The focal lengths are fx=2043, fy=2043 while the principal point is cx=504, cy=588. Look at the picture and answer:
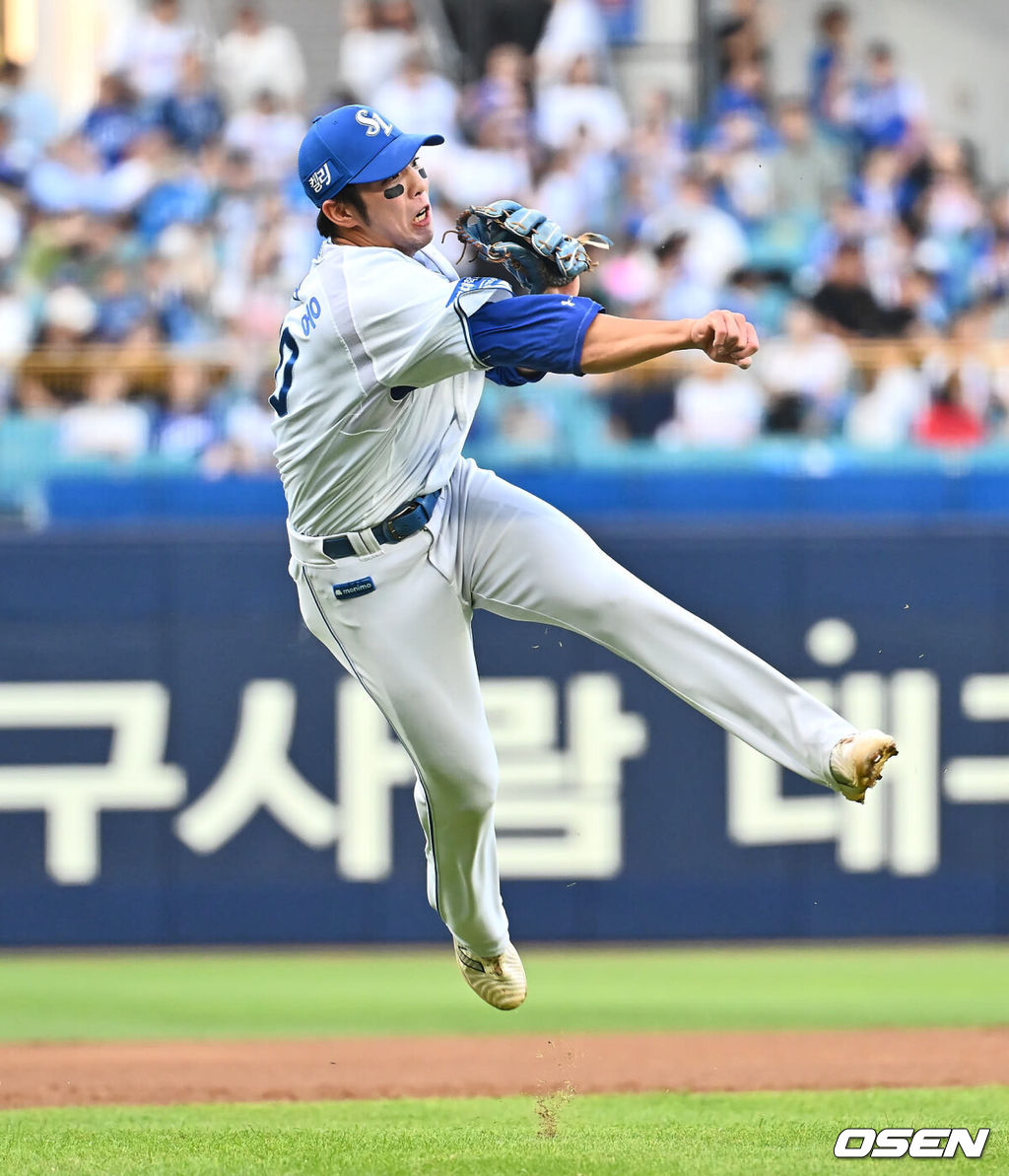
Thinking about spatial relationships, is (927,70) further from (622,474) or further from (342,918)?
(342,918)

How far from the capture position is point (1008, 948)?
8.90 m

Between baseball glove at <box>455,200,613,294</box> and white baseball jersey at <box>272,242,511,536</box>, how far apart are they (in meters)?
0.15

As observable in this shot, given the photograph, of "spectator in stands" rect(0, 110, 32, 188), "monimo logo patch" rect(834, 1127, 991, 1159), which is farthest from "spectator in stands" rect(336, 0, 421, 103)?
"monimo logo patch" rect(834, 1127, 991, 1159)

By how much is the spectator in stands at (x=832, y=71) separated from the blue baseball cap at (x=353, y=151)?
6.94 meters

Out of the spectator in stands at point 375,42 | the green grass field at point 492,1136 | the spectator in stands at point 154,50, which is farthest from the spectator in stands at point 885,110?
the green grass field at point 492,1136

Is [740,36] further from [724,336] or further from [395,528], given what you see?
[724,336]

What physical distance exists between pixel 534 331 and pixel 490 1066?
333cm

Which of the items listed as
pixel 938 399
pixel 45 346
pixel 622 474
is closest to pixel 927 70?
pixel 938 399

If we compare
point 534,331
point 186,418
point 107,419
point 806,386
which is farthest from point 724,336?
point 107,419

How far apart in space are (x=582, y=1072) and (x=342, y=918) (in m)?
2.22

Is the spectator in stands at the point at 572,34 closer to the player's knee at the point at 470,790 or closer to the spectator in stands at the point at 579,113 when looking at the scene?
the spectator in stands at the point at 579,113

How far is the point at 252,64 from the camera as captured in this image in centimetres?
1196

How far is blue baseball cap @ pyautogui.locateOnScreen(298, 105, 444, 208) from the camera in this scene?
497cm

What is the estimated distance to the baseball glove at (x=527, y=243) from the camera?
4.89m
